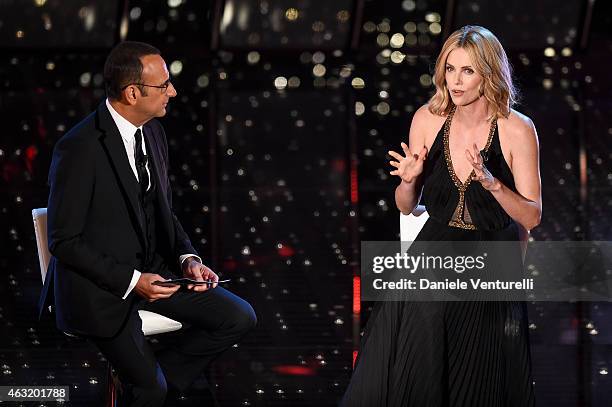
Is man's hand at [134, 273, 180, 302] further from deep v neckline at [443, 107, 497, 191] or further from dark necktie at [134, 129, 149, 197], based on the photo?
deep v neckline at [443, 107, 497, 191]

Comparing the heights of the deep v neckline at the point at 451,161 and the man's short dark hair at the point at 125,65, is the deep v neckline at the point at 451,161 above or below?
below

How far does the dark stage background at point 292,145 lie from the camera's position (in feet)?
13.8

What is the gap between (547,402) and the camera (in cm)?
377

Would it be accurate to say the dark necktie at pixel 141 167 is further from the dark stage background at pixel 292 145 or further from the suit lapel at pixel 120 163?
the dark stage background at pixel 292 145

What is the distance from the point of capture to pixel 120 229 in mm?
3148

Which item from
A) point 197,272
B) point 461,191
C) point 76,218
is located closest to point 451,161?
point 461,191

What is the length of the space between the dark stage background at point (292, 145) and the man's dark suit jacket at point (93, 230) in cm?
76

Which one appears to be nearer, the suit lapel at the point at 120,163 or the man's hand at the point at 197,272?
the suit lapel at the point at 120,163

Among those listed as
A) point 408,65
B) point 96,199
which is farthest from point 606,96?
point 96,199

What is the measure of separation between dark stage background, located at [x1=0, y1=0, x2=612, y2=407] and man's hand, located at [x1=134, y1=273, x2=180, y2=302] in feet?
2.66

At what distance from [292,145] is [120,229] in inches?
127

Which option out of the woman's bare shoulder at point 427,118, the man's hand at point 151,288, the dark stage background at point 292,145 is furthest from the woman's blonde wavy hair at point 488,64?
the dark stage background at point 292,145

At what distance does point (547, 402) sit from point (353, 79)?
3.84m

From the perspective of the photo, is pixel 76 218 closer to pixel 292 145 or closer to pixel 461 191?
pixel 461 191
